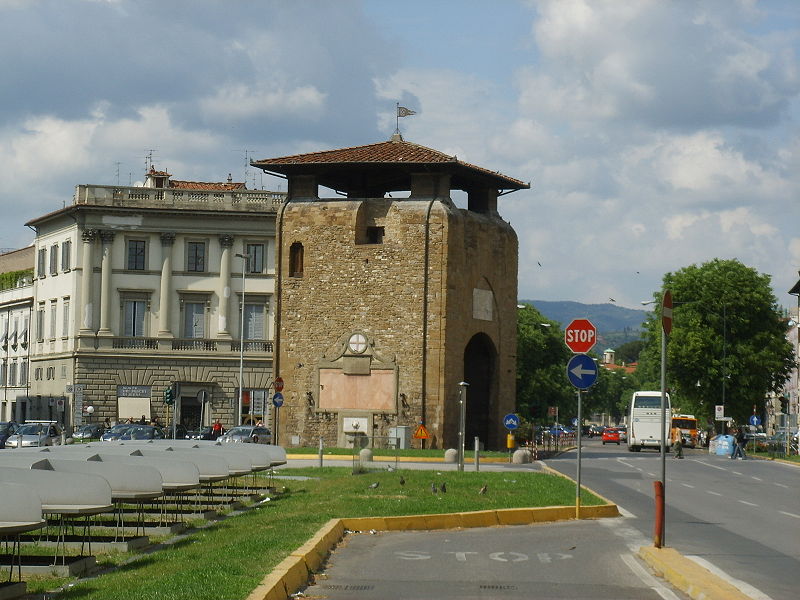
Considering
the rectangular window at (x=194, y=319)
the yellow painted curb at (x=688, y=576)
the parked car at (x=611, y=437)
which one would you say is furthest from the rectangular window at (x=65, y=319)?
the yellow painted curb at (x=688, y=576)

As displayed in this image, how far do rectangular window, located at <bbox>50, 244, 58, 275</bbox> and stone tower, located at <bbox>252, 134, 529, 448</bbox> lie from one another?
99.5 feet

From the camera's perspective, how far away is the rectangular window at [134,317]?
82.7m

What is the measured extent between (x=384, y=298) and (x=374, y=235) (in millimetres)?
3166

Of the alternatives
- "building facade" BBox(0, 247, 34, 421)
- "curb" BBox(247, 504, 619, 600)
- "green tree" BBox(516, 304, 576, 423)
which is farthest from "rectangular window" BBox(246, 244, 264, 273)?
"curb" BBox(247, 504, 619, 600)

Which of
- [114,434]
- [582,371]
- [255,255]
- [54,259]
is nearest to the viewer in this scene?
[582,371]

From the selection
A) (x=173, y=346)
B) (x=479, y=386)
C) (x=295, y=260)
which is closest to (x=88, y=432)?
(x=295, y=260)

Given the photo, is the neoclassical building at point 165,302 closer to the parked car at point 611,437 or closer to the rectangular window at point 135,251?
the rectangular window at point 135,251

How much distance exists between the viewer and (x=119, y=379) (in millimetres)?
81125

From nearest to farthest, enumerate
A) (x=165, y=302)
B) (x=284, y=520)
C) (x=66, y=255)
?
(x=284, y=520) → (x=165, y=302) → (x=66, y=255)

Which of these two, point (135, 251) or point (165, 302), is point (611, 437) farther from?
point (135, 251)

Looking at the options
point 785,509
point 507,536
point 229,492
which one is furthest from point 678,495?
point 507,536

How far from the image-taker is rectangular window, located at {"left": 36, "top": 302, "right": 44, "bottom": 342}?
8888 cm

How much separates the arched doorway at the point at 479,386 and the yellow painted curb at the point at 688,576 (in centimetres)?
4509

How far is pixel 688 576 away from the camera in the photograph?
14281mm
